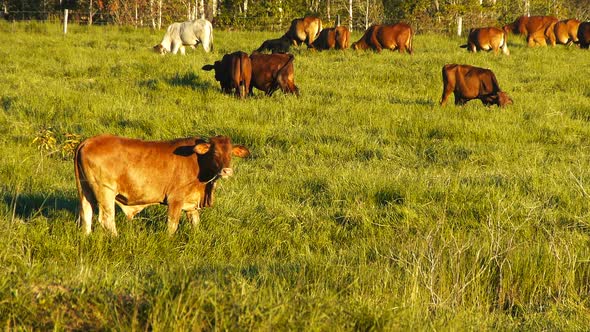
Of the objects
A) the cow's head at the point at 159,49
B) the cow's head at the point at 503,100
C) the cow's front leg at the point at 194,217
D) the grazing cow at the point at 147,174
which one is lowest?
the cow's front leg at the point at 194,217

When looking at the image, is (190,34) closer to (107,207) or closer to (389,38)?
(389,38)

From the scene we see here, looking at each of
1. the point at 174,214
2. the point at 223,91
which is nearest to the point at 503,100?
the point at 223,91

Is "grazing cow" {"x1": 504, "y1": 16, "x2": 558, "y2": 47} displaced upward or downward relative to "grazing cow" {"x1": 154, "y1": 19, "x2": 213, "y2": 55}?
upward

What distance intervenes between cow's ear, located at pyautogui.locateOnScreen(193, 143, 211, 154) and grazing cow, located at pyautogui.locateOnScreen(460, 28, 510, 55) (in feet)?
56.1

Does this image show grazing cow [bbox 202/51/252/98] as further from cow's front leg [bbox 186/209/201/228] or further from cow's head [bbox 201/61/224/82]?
cow's front leg [bbox 186/209/201/228]

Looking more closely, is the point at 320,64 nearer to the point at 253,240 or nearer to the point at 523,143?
the point at 523,143

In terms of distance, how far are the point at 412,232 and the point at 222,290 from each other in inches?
118

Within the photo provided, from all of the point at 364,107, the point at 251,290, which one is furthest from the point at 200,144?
the point at 364,107

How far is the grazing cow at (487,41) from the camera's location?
22156 mm

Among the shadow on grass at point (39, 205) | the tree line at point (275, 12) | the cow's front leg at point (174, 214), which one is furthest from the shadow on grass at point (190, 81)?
the tree line at point (275, 12)

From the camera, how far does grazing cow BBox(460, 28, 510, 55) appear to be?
872 inches

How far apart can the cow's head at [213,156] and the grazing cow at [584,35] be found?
853 inches

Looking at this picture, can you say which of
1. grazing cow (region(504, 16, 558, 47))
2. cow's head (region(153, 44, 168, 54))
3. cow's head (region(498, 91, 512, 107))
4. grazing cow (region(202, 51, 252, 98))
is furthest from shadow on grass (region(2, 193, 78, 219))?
grazing cow (region(504, 16, 558, 47))

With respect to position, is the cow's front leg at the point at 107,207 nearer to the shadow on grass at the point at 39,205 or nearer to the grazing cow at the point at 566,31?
the shadow on grass at the point at 39,205
